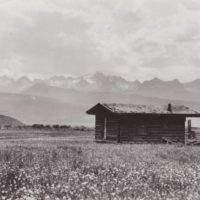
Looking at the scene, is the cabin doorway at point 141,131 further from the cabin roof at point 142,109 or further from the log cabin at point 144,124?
the cabin roof at point 142,109

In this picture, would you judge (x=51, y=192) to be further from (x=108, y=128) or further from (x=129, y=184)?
(x=108, y=128)

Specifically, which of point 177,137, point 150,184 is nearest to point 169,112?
point 177,137

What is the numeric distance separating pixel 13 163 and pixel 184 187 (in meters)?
6.22

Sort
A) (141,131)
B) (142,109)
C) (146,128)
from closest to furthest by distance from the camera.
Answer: (142,109) → (141,131) → (146,128)

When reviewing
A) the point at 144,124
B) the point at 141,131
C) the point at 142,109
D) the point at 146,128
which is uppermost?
the point at 142,109

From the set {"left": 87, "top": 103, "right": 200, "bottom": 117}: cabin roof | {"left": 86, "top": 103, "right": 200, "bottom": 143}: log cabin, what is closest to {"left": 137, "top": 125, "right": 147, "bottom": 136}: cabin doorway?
{"left": 86, "top": 103, "right": 200, "bottom": 143}: log cabin

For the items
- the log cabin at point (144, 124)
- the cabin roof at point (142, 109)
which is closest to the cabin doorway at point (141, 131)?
the log cabin at point (144, 124)

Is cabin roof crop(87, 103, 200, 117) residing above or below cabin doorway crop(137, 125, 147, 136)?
above

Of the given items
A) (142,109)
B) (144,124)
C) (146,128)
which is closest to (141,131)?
(146,128)

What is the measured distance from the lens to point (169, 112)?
3991 centimetres

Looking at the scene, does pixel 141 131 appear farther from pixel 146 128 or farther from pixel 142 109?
pixel 142 109

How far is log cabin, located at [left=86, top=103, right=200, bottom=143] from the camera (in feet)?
130

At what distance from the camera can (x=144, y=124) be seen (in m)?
40.5

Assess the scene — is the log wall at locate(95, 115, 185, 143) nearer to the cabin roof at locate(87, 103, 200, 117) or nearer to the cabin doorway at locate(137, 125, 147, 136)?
the cabin doorway at locate(137, 125, 147, 136)
